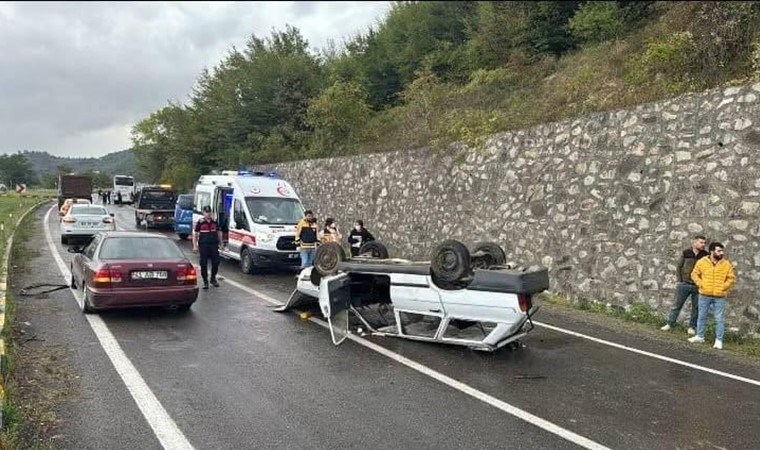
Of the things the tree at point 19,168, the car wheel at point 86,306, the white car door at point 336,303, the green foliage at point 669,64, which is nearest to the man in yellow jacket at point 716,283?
the green foliage at point 669,64

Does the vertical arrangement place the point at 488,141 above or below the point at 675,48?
below

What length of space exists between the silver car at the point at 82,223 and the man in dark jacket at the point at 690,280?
18.6 meters

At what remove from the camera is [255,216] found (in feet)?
52.0

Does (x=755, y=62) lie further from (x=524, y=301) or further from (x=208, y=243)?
(x=208, y=243)

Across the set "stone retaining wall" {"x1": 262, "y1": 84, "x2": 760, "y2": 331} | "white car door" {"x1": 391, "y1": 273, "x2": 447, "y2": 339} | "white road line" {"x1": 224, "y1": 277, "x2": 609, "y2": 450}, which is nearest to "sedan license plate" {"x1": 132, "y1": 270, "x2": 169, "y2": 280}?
"white road line" {"x1": 224, "y1": 277, "x2": 609, "y2": 450}

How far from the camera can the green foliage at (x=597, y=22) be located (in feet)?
60.0

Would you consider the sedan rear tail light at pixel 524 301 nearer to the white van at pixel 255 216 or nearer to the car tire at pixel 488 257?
the car tire at pixel 488 257

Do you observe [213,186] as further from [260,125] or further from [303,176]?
[260,125]

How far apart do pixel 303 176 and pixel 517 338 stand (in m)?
17.1

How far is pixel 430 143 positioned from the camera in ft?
55.9

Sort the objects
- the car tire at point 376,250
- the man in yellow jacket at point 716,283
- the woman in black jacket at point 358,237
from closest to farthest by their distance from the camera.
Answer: the man in yellow jacket at point 716,283 → the car tire at point 376,250 → the woman in black jacket at point 358,237

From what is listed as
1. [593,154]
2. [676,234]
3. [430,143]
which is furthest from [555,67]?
[676,234]

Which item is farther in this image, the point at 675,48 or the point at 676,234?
the point at 675,48

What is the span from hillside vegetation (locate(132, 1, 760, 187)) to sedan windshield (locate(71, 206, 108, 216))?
7881mm
